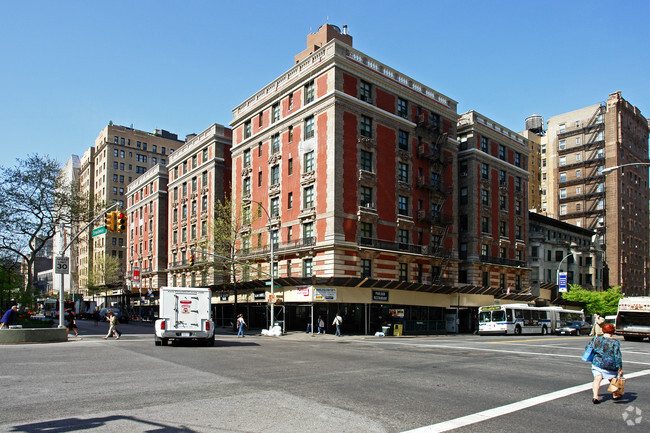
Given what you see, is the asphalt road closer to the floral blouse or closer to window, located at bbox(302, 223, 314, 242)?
the floral blouse

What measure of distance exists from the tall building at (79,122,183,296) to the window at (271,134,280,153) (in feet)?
210

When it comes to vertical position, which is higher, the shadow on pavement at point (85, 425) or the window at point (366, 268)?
the window at point (366, 268)

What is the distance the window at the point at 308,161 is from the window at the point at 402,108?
9.95 metres

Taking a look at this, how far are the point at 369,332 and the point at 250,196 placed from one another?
63.4 feet

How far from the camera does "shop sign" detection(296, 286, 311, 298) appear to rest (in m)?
40.7

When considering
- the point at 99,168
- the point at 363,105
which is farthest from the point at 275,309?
the point at 99,168

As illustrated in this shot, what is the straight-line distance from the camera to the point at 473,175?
56719 millimetres

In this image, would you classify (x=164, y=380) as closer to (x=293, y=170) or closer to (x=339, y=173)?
(x=339, y=173)

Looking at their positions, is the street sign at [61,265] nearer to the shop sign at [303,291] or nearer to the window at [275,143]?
the shop sign at [303,291]

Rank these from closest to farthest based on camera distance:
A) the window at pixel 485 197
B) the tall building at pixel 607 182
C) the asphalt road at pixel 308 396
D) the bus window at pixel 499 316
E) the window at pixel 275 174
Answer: the asphalt road at pixel 308 396, the bus window at pixel 499 316, the window at pixel 275 174, the window at pixel 485 197, the tall building at pixel 607 182

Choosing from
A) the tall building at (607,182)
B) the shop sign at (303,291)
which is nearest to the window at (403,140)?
the shop sign at (303,291)

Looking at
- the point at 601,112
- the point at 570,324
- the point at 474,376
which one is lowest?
the point at 570,324

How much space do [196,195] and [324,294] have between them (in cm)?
3088

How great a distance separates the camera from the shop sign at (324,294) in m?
39.8
